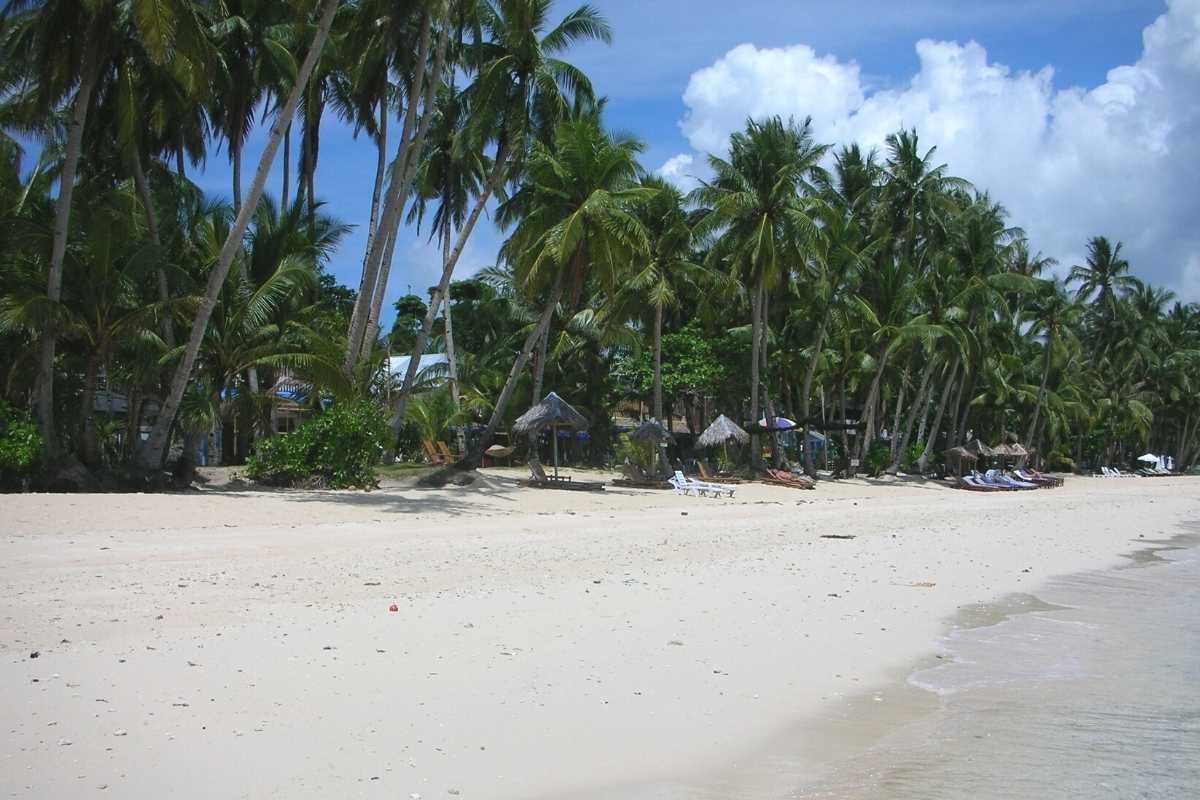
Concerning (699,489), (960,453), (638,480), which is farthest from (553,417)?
(960,453)

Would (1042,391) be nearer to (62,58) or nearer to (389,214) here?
(389,214)

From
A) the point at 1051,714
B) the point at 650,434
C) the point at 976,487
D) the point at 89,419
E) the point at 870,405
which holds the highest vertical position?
the point at 870,405

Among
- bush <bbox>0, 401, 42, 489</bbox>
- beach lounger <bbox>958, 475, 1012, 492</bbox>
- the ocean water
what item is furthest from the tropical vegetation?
the ocean water

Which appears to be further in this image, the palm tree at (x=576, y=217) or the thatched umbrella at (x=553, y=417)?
the thatched umbrella at (x=553, y=417)

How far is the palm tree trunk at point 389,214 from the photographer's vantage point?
21.1 meters

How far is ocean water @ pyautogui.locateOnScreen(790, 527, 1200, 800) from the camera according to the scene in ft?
17.6

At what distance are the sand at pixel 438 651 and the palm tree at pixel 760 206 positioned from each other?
1775 cm

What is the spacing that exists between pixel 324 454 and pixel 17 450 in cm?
548

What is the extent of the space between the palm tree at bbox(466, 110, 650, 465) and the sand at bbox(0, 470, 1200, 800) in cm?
1085

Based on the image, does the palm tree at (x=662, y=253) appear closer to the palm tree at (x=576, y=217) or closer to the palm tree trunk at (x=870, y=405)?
the palm tree at (x=576, y=217)

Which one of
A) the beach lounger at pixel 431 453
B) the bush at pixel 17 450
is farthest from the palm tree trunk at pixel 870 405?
the bush at pixel 17 450

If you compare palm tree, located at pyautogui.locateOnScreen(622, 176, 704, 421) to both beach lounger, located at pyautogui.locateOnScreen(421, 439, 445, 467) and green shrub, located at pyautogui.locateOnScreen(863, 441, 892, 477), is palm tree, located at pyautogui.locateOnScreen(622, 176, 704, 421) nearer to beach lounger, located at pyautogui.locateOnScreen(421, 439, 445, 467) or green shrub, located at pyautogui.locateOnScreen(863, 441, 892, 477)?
beach lounger, located at pyautogui.locateOnScreen(421, 439, 445, 467)

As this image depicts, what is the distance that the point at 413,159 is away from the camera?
2181 cm

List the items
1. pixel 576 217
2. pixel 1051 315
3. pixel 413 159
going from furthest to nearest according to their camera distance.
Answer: pixel 1051 315
pixel 576 217
pixel 413 159
